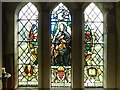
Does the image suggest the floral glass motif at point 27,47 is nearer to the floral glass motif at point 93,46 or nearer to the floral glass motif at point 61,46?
the floral glass motif at point 61,46

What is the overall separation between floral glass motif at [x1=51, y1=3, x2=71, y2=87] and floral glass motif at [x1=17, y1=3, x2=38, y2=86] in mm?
211

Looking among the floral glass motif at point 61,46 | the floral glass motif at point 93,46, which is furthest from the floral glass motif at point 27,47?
the floral glass motif at point 93,46

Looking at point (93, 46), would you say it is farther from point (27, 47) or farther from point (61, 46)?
point (27, 47)

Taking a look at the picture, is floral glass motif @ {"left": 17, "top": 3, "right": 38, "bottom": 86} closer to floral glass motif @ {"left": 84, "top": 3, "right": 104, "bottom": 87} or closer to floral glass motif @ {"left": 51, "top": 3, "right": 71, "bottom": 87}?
floral glass motif @ {"left": 51, "top": 3, "right": 71, "bottom": 87}

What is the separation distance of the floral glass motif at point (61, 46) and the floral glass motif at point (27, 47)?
0.69ft

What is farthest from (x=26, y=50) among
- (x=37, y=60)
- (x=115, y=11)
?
(x=115, y=11)

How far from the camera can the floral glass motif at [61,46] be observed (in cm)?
273

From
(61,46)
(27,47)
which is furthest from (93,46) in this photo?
(27,47)

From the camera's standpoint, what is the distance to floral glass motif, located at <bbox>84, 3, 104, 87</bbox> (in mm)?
2768

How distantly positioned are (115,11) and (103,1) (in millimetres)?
175

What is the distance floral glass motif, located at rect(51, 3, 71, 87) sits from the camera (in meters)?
2.73

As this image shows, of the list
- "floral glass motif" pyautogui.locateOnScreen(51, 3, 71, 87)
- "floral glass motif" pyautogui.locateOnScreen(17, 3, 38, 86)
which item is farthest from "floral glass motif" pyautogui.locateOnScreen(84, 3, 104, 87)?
"floral glass motif" pyautogui.locateOnScreen(17, 3, 38, 86)

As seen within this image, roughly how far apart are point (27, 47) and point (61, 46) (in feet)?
1.32

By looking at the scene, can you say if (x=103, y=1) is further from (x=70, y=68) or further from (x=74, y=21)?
(x=70, y=68)
